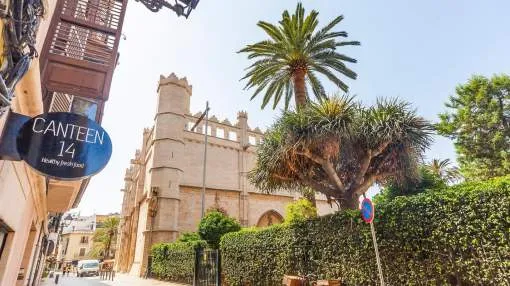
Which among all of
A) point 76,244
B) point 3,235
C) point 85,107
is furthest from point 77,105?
point 76,244

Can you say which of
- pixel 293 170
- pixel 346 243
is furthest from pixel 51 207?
pixel 346 243

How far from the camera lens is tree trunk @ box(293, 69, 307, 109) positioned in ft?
44.9

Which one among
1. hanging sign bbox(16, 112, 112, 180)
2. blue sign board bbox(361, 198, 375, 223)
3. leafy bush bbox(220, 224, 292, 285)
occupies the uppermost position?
hanging sign bbox(16, 112, 112, 180)

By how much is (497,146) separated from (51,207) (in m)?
27.7

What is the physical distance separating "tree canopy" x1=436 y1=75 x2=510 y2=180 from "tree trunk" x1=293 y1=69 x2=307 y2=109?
1414 centimetres

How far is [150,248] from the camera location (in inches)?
942

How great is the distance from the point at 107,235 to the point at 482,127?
201 ft

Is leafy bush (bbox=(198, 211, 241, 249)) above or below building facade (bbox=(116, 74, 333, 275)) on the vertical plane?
below

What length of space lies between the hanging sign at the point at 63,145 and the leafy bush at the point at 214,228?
1572 centimetres

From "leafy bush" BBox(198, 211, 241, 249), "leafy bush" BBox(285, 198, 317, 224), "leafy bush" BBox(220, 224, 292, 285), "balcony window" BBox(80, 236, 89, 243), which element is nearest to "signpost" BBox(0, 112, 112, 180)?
"leafy bush" BBox(220, 224, 292, 285)

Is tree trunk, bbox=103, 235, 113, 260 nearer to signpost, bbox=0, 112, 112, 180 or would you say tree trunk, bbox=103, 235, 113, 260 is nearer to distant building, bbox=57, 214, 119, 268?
distant building, bbox=57, 214, 119, 268

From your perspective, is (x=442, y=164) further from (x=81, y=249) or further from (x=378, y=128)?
(x=81, y=249)

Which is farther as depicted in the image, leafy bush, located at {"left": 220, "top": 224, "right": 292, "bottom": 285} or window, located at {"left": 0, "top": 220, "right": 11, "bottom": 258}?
leafy bush, located at {"left": 220, "top": 224, "right": 292, "bottom": 285}

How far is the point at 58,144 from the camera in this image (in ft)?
10.5
